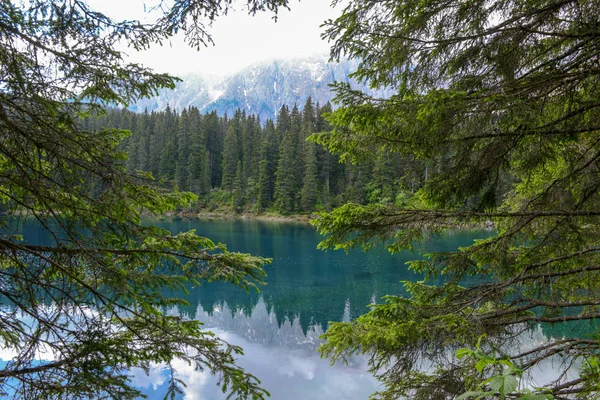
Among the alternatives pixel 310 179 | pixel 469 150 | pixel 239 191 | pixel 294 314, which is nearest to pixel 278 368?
pixel 294 314

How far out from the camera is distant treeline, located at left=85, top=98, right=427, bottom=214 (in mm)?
41344

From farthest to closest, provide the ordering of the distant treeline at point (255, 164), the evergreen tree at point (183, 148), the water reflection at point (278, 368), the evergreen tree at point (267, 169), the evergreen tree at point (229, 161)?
the evergreen tree at point (229, 161) < the evergreen tree at point (183, 148) < the evergreen tree at point (267, 169) < the distant treeline at point (255, 164) < the water reflection at point (278, 368)

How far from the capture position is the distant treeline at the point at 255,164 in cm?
4134

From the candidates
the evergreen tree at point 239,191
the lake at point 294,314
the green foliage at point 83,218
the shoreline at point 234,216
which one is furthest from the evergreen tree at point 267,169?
the green foliage at point 83,218

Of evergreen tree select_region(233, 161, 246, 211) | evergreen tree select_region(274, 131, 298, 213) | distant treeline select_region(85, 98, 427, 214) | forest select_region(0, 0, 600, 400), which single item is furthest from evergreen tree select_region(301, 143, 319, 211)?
forest select_region(0, 0, 600, 400)

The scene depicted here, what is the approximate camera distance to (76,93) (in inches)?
122

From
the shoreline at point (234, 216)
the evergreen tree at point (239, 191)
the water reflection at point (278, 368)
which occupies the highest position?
the evergreen tree at point (239, 191)

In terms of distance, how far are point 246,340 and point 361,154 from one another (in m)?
9.81

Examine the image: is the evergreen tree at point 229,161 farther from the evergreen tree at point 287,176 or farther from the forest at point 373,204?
the forest at point 373,204

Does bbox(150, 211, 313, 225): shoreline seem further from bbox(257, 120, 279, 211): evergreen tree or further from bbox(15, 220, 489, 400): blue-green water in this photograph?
bbox(15, 220, 489, 400): blue-green water

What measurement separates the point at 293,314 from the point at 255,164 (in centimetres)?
3639

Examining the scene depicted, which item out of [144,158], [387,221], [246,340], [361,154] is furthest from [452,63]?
[144,158]

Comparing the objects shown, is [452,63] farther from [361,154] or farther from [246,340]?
[246,340]

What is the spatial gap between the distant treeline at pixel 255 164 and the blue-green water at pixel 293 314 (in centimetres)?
1635
